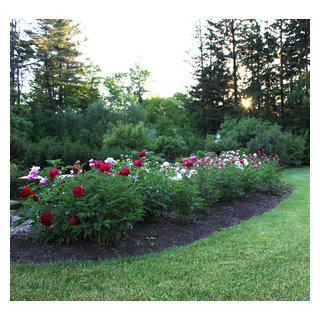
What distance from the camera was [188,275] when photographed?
235 cm

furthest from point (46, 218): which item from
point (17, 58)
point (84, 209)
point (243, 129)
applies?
point (243, 129)

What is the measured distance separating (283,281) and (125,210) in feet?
5.21

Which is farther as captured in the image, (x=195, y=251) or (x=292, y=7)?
(x=195, y=251)

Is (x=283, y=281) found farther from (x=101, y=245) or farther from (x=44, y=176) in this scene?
(x=44, y=176)

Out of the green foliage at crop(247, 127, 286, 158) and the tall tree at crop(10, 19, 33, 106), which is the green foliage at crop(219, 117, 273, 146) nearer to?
the green foliage at crop(247, 127, 286, 158)

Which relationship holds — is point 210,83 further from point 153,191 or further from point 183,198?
Answer: point 153,191

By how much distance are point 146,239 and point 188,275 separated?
93cm

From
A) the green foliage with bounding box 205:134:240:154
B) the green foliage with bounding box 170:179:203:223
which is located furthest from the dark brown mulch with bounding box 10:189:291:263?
the green foliage with bounding box 205:134:240:154

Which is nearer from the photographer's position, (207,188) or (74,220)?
(74,220)

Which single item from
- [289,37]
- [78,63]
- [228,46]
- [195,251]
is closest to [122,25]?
[195,251]

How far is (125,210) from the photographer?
9.05 feet

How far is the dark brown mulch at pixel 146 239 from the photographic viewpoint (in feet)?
8.89

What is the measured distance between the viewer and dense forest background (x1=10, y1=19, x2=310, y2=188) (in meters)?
16.0
